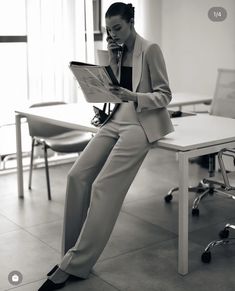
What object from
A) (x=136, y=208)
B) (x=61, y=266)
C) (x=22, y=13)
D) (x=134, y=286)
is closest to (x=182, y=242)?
Result: (x=134, y=286)

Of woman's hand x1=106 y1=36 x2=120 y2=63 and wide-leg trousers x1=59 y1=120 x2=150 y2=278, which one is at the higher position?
woman's hand x1=106 y1=36 x2=120 y2=63

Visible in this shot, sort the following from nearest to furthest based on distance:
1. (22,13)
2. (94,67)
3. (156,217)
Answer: (94,67)
(156,217)
(22,13)

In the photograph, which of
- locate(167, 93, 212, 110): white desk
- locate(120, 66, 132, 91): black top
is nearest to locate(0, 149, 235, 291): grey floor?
locate(167, 93, 212, 110): white desk

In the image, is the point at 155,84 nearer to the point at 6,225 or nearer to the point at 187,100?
the point at 6,225

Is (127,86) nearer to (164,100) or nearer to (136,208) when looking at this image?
(164,100)

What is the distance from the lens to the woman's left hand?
2.95m

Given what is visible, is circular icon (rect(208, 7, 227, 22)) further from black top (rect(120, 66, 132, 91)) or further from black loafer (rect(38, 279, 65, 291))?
black loafer (rect(38, 279, 65, 291))

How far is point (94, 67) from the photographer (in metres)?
2.85

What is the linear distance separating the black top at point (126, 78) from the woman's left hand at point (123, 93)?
0.19 metres

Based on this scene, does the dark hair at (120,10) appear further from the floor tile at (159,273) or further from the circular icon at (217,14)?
the circular icon at (217,14)

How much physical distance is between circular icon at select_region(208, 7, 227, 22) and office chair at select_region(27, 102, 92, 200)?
2058 mm

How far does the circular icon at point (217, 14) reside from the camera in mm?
5781

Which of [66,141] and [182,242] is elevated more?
[66,141]

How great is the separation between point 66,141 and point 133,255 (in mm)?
1470
